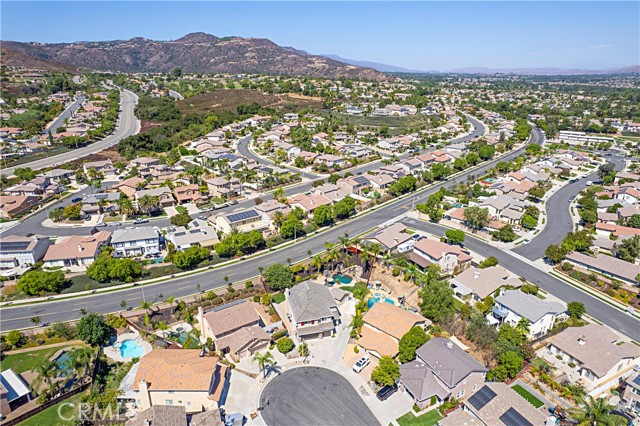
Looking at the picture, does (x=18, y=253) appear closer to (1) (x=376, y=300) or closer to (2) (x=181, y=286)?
(2) (x=181, y=286)

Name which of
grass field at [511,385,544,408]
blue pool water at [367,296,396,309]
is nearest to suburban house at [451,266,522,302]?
blue pool water at [367,296,396,309]

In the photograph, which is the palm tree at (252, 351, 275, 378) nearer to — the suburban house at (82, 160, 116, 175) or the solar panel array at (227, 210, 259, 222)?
the solar panel array at (227, 210, 259, 222)

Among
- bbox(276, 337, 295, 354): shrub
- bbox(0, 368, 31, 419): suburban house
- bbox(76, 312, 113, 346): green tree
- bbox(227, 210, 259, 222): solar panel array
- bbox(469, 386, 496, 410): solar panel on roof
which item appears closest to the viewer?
bbox(469, 386, 496, 410): solar panel on roof

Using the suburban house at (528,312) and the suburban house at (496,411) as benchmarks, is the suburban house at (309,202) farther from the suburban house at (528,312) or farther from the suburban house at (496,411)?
the suburban house at (496,411)

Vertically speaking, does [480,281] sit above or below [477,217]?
below

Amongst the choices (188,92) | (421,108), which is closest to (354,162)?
(421,108)

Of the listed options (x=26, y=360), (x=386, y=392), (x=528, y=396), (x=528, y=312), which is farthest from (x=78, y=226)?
(x=528, y=396)
